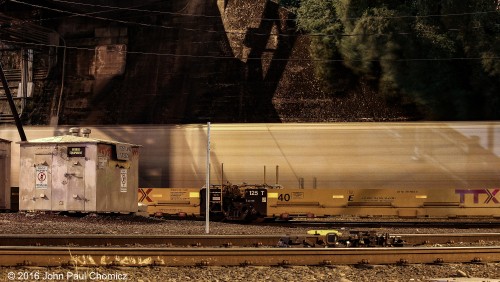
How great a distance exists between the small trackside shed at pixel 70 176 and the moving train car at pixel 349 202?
4.14 metres

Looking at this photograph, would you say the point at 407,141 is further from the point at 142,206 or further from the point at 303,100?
the point at 303,100

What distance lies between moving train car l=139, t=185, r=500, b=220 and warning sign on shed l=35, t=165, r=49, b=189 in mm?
6178

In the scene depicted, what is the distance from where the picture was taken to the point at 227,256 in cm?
1255

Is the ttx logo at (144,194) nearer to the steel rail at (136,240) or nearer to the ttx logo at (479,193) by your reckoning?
the ttx logo at (479,193)

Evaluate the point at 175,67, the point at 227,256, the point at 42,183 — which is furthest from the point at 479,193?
the point at 175,67

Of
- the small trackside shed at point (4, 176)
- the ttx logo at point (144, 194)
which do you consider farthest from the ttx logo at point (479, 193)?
the small trackside shed at point (4, 176)

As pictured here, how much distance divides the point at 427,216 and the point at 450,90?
15.4 meters

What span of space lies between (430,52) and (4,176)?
25.7 metres

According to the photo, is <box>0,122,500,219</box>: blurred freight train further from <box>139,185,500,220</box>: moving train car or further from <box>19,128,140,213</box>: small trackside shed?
<box>19,128,140,213</box>: small trackside shed

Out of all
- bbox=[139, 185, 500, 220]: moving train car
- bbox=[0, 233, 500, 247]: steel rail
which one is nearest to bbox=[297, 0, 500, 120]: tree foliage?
bbox=[139, 185, 500, 220]: moving train car

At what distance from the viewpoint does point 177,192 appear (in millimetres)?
28719

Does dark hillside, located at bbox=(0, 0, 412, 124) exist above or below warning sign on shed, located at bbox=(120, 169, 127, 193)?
above

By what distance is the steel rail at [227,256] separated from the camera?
466 inches

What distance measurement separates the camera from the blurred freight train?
27.5 metres
